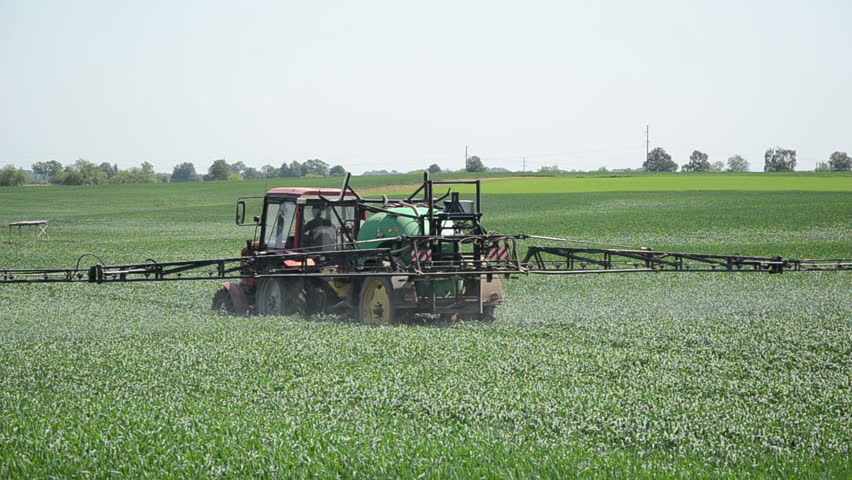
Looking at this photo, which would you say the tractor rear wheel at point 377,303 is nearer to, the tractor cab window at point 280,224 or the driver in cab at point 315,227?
the driver in cab at point 315,227

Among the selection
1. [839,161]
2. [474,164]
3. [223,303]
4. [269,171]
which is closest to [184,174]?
[269,171]

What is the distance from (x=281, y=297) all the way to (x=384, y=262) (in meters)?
2.84

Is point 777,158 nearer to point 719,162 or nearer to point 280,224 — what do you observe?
point 719,162

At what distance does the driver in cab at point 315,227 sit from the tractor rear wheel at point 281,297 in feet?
2.61

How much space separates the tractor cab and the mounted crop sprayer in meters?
0.02

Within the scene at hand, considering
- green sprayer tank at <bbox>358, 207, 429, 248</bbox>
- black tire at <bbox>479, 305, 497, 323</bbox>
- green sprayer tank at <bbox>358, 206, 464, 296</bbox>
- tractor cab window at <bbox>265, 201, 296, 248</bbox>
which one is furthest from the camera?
tractor cab window at <bbox>265, 201, 296, 248</bbox>

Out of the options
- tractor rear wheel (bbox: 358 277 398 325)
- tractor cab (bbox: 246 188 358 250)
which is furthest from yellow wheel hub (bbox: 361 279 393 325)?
tractor cab (bbox: 246 188 358 250)

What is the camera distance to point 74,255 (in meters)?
33.9

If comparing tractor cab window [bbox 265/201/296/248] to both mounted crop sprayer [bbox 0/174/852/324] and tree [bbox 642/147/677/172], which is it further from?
tree [bbox 642/147/677/172]

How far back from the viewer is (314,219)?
17328 millimetres

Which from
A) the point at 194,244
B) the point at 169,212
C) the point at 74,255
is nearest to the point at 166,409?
the point at 74,255

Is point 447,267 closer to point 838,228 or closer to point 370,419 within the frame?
point 370,419

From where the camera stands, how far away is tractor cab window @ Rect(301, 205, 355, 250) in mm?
17172

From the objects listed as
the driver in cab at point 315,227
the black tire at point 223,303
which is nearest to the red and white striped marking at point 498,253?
the driver in cab at point 315,227
